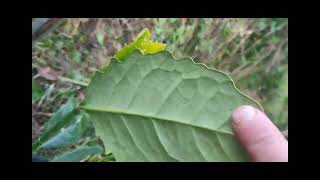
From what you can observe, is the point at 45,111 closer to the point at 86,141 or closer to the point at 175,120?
the point at 86,141

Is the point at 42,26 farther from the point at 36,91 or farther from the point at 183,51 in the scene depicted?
the point at 183,51

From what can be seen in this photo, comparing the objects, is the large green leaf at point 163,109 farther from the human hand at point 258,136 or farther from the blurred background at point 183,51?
the blurred background at point 183,51

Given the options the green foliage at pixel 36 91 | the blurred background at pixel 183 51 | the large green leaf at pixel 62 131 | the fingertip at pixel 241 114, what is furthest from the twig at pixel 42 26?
the blurred background at pixel 183 51

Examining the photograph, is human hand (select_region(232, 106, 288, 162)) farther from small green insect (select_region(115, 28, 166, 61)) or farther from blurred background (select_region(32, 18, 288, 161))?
blurred background (select_region(32, 18, 288, 161))

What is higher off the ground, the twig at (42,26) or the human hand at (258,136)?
the twig at (42,26)

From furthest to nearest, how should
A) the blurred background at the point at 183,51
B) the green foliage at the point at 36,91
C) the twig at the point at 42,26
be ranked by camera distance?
the blurred background at the point at 183,51 < the green foliage at the point at 36,91 < the twig at the point at 42,26

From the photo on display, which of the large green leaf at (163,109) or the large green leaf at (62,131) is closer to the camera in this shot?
the large green leaf at (163,109)

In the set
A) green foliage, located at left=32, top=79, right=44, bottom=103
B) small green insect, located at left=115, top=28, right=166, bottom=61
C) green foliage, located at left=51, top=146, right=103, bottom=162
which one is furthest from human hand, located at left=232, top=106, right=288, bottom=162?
green foliage, located at left=32, top=79, right=44, bottom=103
